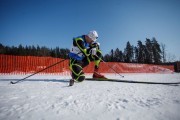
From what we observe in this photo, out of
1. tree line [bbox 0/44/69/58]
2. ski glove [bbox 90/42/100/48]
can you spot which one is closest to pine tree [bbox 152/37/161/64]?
tree line [bbox 0/44/69/58]

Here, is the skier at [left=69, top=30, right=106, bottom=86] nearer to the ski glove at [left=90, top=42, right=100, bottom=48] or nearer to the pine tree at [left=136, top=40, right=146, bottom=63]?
the ski glove at [left=90, top=42, right=100, bottom=48]

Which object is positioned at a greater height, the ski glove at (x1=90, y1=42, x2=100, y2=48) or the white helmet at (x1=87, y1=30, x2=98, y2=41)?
the white helmet at (x1=87, y1=30, x2=98, y2=41)

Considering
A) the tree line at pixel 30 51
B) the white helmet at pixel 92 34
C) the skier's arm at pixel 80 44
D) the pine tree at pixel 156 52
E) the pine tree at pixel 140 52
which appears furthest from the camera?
the tree line at pixel 30 51

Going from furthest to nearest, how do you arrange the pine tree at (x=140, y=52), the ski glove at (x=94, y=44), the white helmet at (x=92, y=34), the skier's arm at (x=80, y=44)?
the pine tree at (x=140, y=52) < the ski glove at (x=94, y=44) < the white helmet at (x=92, y=34) < the skier's arm at (x=80, y=44)

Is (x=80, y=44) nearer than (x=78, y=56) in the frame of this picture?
Yes

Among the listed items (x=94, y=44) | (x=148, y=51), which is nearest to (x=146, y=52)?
(x=148, y=51)

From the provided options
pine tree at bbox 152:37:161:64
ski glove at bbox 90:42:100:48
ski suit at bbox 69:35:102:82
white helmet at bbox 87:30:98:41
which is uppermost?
pine tree at bbox 152:37:161:64

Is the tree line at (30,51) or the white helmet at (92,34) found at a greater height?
the tree line at (30,51)

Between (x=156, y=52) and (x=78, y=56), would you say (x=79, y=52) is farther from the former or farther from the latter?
(x=156, y=52)

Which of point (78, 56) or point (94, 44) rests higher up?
point (94, 44)

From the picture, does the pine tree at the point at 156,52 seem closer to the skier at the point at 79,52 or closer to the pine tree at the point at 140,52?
the pine tree at the point at 140,52

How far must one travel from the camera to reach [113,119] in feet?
4.88

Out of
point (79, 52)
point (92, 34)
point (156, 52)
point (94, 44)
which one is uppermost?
point (156, 52)

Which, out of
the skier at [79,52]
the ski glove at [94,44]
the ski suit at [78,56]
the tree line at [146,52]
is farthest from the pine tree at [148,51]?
the ski suit at [78,56]
